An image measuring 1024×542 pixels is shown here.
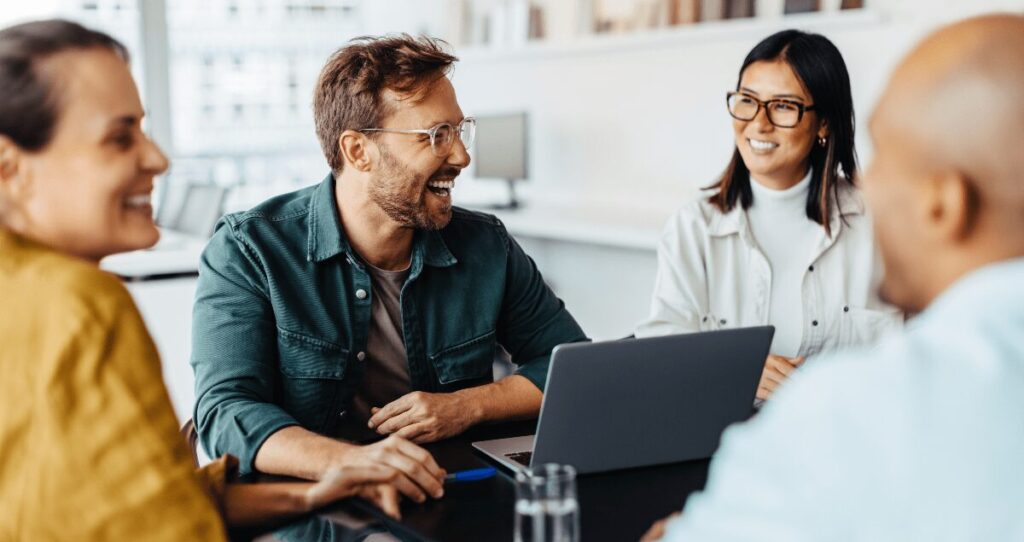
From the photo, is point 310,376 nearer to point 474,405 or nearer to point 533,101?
point 474,405

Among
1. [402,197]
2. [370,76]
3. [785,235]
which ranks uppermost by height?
[370,76]

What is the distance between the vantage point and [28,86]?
112 centimetres

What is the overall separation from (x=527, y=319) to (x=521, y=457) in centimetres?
56

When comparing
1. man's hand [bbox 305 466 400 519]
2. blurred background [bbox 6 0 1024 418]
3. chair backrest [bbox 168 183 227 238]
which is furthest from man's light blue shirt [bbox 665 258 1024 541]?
chair backrest [bbox 168 183 227 238]

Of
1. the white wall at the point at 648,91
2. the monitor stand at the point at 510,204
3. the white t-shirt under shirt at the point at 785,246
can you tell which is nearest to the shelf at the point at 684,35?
the white wall at the point at 648,91

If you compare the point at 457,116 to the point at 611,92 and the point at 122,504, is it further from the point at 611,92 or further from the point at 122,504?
the point at 611,92

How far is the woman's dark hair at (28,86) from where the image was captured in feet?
3.64

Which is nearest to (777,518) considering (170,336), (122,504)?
(122,504)

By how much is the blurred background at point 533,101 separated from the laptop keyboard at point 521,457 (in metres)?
2.04

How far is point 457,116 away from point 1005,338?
4.73 feet

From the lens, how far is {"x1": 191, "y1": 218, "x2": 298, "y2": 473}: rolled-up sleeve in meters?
1.68

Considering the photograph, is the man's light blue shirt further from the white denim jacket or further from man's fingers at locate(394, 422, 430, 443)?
the white denim jacket

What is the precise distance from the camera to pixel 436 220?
2059mm

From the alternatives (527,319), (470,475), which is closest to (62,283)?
(470,475)
